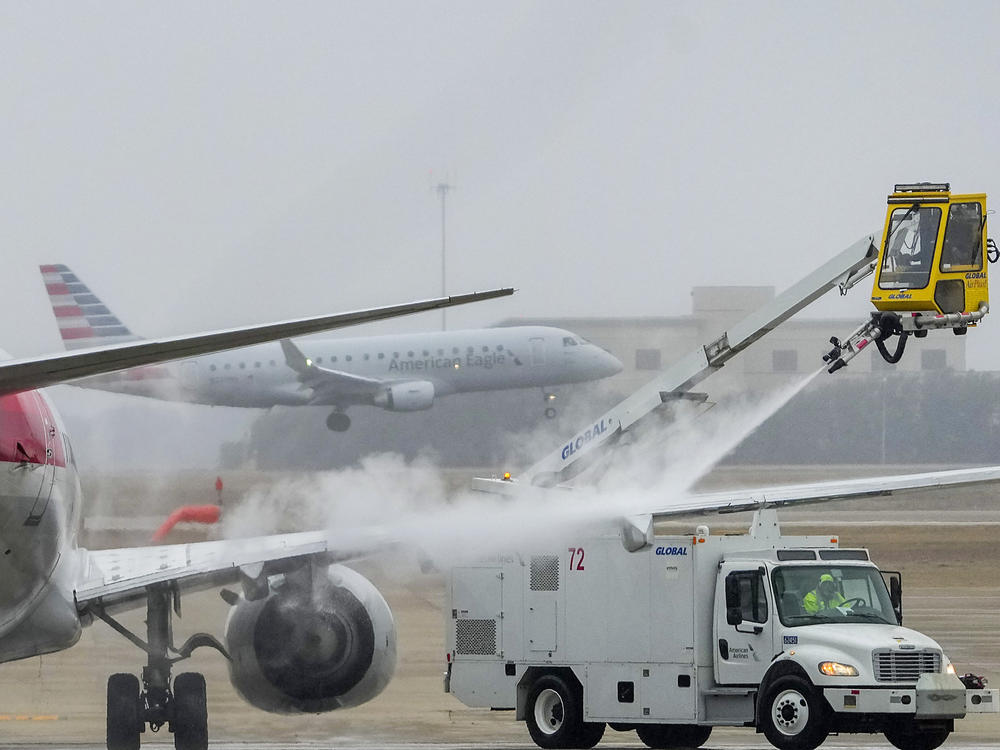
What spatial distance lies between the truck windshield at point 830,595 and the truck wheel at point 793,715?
3.48 feet

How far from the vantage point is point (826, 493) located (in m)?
21.6

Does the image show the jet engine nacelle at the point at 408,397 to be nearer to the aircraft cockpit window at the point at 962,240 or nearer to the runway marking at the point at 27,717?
the runway marking at the point at 27,717

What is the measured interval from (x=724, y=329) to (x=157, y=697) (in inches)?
1244

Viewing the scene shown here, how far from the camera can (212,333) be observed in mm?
11984

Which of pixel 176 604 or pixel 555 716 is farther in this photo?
pixel 555 716

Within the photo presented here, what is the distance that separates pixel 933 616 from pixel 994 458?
76.6 feet

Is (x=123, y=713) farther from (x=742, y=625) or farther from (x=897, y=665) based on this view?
(x=897, y=665)

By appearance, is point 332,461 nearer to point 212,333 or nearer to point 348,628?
point 348,628

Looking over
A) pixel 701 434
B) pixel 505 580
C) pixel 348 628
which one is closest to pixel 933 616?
pixel 701 434

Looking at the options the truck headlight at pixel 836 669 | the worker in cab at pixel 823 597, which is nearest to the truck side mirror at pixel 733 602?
the worker in cab at pixel 823 597

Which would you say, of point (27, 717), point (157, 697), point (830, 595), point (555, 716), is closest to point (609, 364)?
point (27, 717)

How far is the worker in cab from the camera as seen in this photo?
2127 centimetres

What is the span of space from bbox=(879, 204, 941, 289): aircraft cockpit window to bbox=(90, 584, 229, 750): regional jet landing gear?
9797mm

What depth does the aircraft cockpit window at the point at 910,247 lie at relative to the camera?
21688 mm
